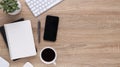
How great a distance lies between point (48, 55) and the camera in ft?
4.31

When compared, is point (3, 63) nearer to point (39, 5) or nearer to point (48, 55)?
point (48, 55)

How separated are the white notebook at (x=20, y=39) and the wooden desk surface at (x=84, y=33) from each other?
0.03 meters

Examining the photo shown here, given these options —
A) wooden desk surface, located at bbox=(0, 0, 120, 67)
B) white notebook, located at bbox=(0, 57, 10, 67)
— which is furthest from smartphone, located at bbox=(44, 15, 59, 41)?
white notebook, located at bbox=(0, 57, 10, 67)

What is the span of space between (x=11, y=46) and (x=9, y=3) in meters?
0.20

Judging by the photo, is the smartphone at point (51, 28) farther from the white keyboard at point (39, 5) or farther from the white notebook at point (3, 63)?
the white notebook at point (3, 63)

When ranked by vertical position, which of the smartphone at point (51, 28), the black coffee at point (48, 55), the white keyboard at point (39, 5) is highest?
the white keyboard at point (39, 5)

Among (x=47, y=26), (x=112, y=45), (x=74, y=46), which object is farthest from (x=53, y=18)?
(x=112, y=45)

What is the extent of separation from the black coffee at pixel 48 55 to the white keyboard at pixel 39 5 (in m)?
0.18

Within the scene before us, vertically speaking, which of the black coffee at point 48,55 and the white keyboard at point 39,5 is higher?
the white keyboard at point 39,5

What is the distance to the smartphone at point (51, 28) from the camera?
135cm

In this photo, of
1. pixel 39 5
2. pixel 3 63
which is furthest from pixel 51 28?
pixel 3 63

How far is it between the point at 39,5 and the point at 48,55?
242 millimetres

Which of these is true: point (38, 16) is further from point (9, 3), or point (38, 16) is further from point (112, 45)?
point (112, 45)

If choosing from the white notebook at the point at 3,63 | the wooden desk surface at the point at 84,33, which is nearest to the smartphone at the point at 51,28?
the wooden desk surface at the point at 84,33
